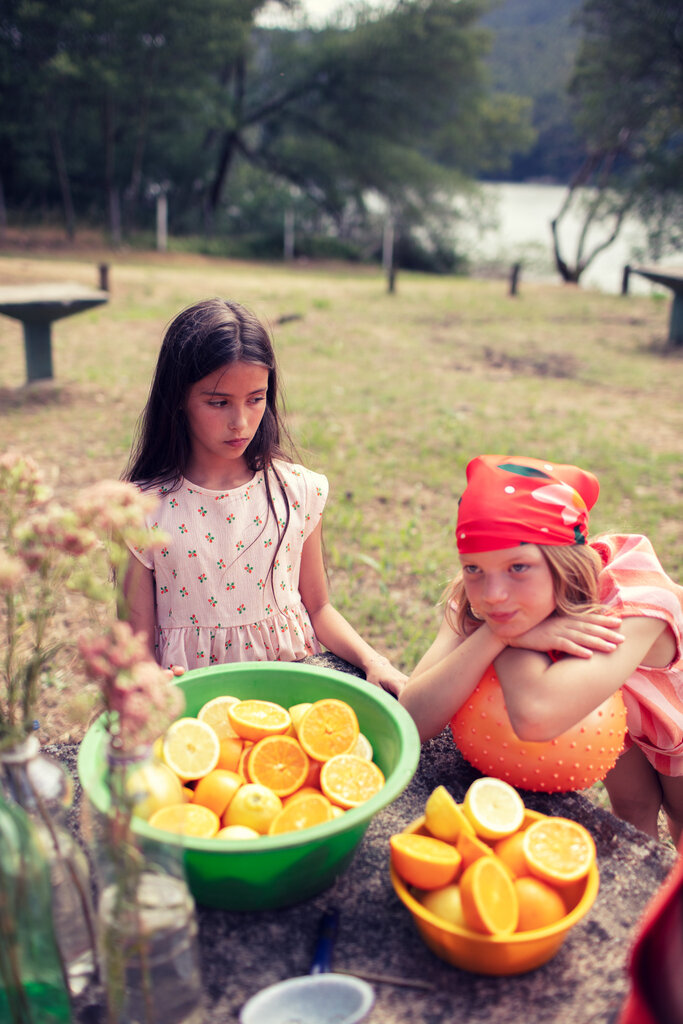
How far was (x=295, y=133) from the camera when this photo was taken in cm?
2797

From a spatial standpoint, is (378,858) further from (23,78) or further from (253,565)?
(23,78)

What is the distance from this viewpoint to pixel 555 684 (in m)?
1.46

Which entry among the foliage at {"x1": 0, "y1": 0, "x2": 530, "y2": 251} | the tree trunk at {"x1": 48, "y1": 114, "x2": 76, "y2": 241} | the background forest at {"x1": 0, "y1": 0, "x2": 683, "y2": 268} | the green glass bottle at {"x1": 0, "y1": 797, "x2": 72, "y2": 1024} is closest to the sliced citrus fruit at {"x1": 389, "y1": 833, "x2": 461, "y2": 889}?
the green glass bottle at {"x1": 0, "y1": 797, "x2": 72, "y2": 1024}

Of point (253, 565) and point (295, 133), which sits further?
point (295, 133)

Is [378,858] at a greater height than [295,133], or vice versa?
[295,133]

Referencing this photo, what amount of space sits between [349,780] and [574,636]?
1.72 ft

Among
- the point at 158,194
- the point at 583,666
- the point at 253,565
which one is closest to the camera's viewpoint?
the point at 583,666

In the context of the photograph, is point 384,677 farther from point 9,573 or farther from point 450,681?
point 9,573

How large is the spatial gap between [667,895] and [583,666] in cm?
69

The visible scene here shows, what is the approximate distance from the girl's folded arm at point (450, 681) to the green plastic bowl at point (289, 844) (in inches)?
6.1

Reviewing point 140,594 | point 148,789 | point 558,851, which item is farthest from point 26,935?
point 140,594

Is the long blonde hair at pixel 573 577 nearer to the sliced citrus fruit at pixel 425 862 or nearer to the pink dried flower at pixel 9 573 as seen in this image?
the sliced citrus fruit at pixel 425 862

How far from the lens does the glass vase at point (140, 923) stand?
85 cm

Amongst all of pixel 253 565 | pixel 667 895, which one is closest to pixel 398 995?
pixel 667 895
